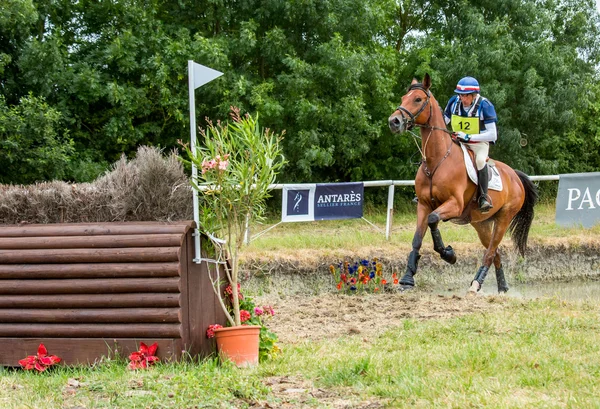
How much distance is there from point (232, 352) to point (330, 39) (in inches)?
642

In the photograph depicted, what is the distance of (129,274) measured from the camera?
639 centimetres

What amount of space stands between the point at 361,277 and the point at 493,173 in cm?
259

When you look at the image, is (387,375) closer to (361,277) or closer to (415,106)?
(415,106)

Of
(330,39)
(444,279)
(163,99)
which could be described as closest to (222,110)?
(163,99)

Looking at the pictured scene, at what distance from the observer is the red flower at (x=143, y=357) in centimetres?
605

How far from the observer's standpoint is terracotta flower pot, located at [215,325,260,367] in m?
6.50

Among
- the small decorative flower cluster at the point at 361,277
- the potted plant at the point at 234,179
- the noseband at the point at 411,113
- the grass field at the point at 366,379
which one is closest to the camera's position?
the grass field at the point at 366,379

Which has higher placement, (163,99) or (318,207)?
(163,99)

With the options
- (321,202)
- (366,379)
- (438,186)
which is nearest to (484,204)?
(438,186)

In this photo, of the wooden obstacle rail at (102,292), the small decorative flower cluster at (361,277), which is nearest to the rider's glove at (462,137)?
the small decorative flower cluster at (361,277)

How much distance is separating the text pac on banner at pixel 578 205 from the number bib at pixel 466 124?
20.3 ft

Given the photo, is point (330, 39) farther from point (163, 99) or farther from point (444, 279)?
point (444, 279)

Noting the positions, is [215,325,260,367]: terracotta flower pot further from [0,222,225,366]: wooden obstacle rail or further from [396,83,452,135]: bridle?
[396,83,452,135]: bridle

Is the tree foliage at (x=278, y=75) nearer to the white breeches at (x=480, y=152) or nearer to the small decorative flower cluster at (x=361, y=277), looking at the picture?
the small decorative flower cluster at (x=361, y=277)
